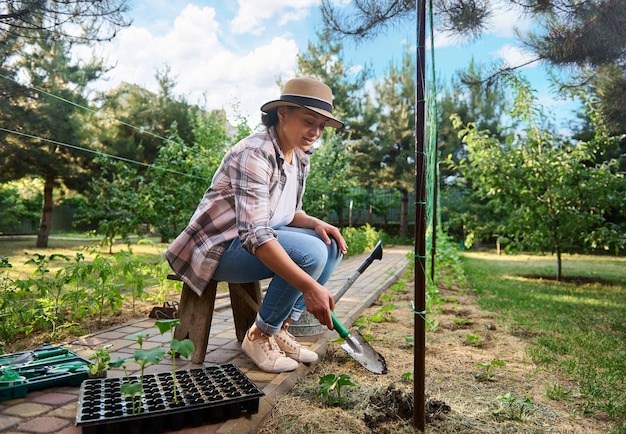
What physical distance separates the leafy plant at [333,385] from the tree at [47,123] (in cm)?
544

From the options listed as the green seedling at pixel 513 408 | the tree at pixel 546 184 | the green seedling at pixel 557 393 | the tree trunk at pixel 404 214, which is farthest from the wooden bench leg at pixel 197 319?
the tree trunk at pixel 404 214

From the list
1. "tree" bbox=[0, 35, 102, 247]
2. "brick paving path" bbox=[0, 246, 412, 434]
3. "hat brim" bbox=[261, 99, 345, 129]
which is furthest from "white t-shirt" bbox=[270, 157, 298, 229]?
"tree" bbox=[0, 35, 102, 247]

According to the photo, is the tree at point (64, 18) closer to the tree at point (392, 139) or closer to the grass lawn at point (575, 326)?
the grass lawn at point (575, 326)

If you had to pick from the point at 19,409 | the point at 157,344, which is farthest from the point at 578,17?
the point at 19,409

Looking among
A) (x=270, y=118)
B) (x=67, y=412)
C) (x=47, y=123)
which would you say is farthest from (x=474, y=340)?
(x=47, y=123)

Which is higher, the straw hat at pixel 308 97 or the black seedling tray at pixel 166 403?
the straw hat at pixel 308 97

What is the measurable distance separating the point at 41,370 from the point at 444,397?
4.95ft

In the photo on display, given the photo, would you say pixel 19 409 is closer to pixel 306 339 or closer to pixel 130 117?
pixel 306 339

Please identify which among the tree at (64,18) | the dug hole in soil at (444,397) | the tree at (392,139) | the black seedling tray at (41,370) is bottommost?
the dug hole in soil at (444,397)

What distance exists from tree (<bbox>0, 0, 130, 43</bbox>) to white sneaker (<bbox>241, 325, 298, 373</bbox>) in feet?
6.94

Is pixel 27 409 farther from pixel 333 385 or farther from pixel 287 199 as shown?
pixel 287 199

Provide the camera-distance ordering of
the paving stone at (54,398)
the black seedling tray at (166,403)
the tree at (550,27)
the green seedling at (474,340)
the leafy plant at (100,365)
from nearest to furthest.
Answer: the black seedling tray at (166,403)
the paving stone at (54,398)
the leafy plant at (100,365)
the green seedling at (474,340)
the tree at (550,27)

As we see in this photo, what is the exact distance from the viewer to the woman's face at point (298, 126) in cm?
194

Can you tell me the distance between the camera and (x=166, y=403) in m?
1.43
